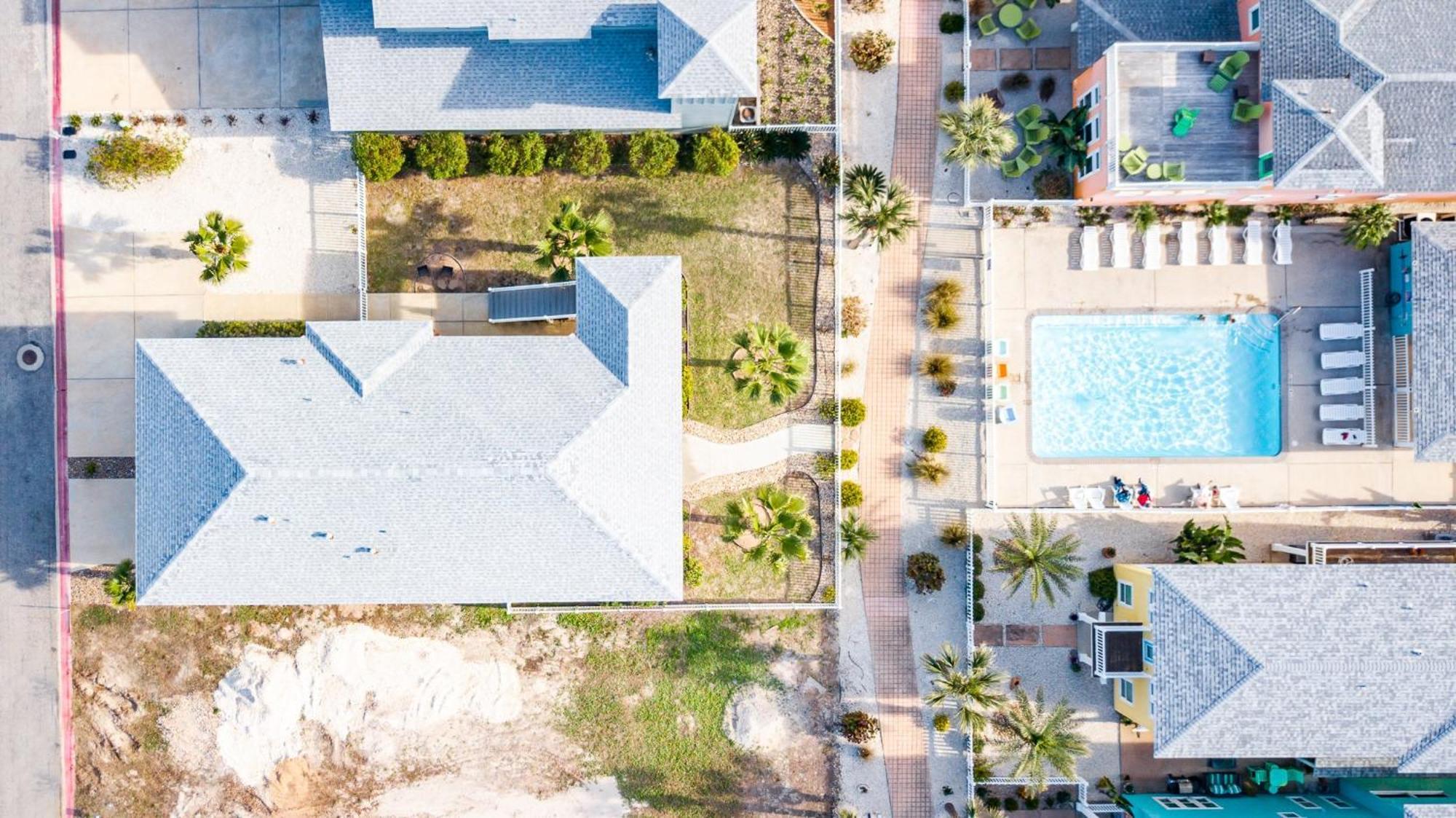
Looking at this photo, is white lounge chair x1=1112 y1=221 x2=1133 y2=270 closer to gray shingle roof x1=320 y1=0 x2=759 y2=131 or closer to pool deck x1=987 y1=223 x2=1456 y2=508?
pool deck x1=987 y1=223 x2=1456 y2=508

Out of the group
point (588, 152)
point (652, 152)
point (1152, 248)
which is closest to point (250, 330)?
point (588, 152)

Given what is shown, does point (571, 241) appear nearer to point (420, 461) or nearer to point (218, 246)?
point (420, 461)

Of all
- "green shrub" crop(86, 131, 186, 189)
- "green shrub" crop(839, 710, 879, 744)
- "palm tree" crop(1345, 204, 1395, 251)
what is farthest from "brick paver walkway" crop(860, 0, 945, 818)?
"green shrub" crop(86, 131, 186, 189)

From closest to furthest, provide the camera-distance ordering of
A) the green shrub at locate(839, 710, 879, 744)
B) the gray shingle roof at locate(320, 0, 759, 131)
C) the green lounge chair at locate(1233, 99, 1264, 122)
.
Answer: the gray shingle roof at locate(320, 0, 759, 131), the green lounge chair at locate(1233, 99, 1264, 122), the green shrub at locate(839, 710, 879, 744)

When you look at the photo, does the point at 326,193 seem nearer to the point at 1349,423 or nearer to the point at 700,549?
the point at 700,549

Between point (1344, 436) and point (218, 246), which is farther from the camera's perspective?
point (1344, 436)

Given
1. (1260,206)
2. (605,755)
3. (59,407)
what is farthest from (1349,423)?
(59,407)

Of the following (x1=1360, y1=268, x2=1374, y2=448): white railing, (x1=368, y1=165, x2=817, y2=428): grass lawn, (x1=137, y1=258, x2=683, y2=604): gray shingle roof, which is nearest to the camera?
(x1=137, y1=258, x2=683, y2=604): gray shingle roof
